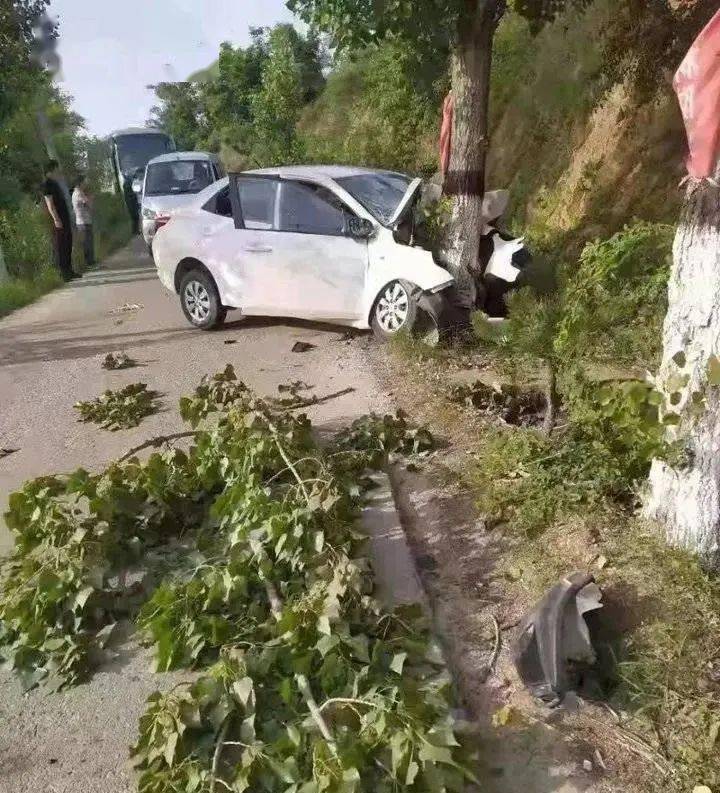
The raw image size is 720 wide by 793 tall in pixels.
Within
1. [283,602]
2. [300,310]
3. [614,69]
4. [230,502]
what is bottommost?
[283,602]

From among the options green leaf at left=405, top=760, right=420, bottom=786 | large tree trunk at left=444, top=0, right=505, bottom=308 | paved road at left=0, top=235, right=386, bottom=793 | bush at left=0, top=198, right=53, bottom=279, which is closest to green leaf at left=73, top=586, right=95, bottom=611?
paved road at left=0, top=235, right=386, bottom=793

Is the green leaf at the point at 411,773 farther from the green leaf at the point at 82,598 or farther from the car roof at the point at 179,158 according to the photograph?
the car roof at the point at 179,158

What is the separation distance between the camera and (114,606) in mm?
3762

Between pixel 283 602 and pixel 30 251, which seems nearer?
pixel 283 602

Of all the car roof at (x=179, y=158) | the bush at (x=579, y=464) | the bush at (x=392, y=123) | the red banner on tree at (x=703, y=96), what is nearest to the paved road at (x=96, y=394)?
the bush at (x=579, y=464)

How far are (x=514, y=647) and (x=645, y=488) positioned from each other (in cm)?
120

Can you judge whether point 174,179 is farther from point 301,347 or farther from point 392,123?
point 301,347

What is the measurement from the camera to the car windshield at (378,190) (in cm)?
741

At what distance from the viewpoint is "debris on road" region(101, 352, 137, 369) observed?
314 inches

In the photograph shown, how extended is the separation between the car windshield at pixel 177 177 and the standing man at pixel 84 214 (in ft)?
4.08

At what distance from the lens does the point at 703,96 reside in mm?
3025

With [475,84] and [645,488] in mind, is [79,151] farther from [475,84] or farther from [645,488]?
[645,488]

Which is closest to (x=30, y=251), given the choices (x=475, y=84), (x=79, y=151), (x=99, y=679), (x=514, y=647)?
(x=475, y=84)

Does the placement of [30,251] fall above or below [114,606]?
above
